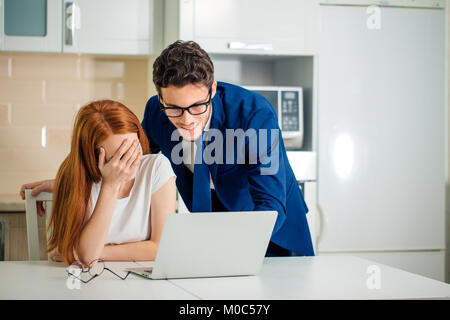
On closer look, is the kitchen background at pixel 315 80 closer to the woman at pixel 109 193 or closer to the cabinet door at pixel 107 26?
the cabinet door at pixel 107 26

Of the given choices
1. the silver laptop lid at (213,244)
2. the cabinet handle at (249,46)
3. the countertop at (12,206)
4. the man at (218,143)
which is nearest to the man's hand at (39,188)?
the man at (218,143)

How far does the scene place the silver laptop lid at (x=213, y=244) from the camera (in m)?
1.28

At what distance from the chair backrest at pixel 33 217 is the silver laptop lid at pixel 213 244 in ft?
1.96

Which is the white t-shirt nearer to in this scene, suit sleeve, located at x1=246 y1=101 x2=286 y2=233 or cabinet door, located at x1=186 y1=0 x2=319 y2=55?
suit sleeve, located at x1=246 y1=101 x2=286 y2=233

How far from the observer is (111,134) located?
173 centimetres

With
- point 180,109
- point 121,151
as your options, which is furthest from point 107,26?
point 180,109

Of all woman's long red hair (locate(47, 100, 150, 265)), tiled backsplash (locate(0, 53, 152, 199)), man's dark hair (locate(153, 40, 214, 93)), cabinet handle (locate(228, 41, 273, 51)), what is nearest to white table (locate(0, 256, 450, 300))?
woman's long red hair (locate(47, 100, 150, 265))

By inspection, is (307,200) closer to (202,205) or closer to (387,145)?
(387,145)

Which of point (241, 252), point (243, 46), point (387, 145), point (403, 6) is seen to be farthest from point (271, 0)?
point (241, 252)

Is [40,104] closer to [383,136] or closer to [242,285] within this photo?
[383,136]

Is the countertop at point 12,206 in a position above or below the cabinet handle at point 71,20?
below

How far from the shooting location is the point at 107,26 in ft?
9.46

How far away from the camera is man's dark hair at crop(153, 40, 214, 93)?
4.99ft

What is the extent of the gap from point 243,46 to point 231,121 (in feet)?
3.61
